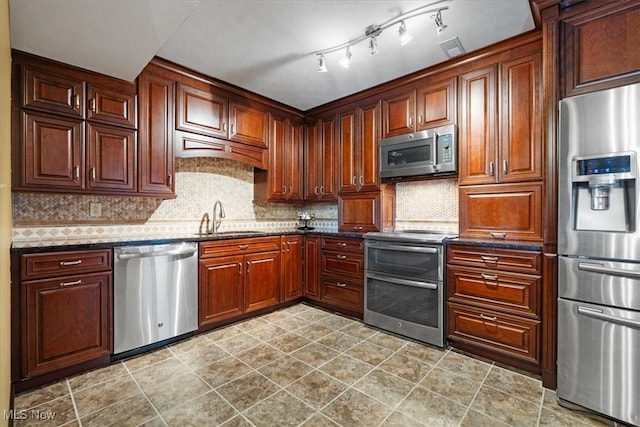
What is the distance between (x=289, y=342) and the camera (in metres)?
2.79

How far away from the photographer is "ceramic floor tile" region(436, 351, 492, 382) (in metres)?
2.24

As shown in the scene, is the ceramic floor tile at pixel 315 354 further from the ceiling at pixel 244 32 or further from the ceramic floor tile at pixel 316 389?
the ceiling at pixel 244 32

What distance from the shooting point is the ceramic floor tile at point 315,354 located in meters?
2.44

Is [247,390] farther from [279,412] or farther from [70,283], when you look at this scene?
[70,283]

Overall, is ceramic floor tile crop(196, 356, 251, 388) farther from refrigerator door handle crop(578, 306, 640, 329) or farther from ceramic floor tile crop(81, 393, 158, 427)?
refrigerator door handle crop(578, 306, 640, 329)

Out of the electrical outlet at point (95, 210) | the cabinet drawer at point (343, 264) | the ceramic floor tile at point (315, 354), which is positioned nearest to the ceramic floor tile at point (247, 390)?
the ceramic floor tile at point (315, 354)

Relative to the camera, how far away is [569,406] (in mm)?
1877

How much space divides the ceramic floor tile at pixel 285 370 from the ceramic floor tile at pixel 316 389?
0.06 m

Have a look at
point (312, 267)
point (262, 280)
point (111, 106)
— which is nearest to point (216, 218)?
point (262, 280)

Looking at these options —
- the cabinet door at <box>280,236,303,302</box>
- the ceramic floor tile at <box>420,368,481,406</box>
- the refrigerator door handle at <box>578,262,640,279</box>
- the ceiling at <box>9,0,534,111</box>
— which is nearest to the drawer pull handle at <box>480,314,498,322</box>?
the ceramic floor tile at <box>420,368,481,406</box>

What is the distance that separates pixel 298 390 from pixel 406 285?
1373mm

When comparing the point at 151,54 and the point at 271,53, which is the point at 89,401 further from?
the point at 271,53

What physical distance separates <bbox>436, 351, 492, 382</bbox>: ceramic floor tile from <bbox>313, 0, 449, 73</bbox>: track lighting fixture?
2459mm


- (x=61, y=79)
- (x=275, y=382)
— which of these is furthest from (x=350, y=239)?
(x=61, y=79)
